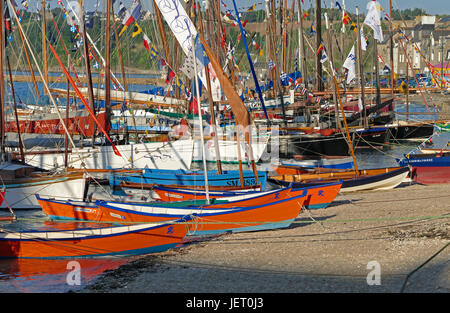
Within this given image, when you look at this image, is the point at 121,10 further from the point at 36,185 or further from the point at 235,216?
the point at 235,216

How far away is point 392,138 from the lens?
5066 cm

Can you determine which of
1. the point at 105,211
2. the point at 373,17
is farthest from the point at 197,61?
the point at 373,17

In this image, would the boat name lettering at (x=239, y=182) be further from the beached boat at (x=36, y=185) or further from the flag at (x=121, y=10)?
the flag at (x=121, y=10)

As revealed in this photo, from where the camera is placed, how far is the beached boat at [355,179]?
29.1 m

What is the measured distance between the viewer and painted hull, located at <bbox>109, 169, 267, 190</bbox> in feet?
91.5

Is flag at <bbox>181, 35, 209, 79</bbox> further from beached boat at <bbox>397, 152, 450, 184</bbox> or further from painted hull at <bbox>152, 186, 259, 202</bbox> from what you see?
beached boat at <bbox>397, 152, 450, 184</bbox>

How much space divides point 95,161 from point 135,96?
8.06 meters

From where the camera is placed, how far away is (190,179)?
2933 centimetres

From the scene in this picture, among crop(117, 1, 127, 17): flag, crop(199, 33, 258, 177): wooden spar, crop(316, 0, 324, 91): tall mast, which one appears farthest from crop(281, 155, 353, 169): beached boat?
crop(199, 33, 258, 177): wooden spar

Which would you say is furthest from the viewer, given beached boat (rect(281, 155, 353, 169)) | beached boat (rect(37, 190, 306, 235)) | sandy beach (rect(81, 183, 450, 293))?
beached boat (rect(281, 155, 353, 169))

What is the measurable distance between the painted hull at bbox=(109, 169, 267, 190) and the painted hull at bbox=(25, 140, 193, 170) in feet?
13.8

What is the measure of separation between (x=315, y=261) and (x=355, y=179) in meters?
12.4

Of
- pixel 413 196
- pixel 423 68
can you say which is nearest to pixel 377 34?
pixel 413 196
